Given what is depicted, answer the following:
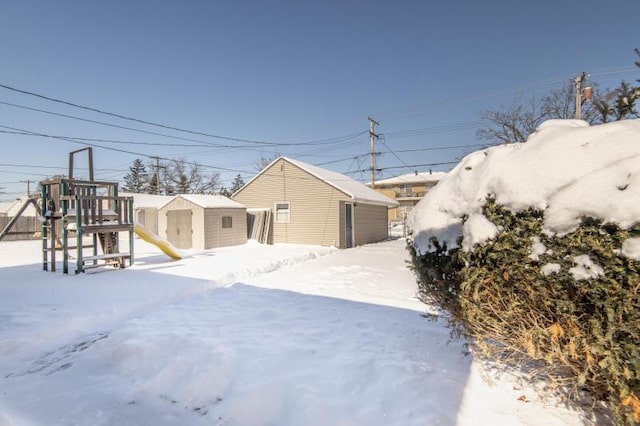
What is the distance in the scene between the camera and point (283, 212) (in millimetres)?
16516

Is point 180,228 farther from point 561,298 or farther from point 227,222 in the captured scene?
point 561,298

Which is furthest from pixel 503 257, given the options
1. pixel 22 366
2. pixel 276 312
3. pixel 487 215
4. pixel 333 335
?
pixel 22 366

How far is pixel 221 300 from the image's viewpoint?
5637 millimetres

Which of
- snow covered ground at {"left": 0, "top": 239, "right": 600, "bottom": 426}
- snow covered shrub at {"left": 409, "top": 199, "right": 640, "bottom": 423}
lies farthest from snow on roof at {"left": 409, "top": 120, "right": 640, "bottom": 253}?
snow covered ground at {"left": 0, "top": 239, "right": 600, "bottom": 426}

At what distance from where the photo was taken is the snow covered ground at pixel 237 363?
7.79 ft

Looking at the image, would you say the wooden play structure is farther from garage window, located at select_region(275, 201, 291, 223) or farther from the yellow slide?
garage window, located at select_region(275, 201, 291, 223)

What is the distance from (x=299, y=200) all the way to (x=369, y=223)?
4.59 meters

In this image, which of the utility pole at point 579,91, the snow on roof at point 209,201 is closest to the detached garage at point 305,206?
the snow on roof at point 209,201

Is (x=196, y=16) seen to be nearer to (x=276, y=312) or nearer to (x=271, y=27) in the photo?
(x=271, y=27)

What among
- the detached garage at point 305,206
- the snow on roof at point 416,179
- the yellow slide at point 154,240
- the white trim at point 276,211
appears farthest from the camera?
the snow on roof at point 416,179

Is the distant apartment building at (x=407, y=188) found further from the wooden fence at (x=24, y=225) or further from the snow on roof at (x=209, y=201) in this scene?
the wooden fence at (x=24, y=225)

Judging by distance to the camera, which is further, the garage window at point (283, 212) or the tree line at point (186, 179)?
the tree line at point (186, 179)

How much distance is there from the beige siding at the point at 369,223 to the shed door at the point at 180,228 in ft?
26.3

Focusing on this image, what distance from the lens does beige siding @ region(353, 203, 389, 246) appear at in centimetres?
1652
